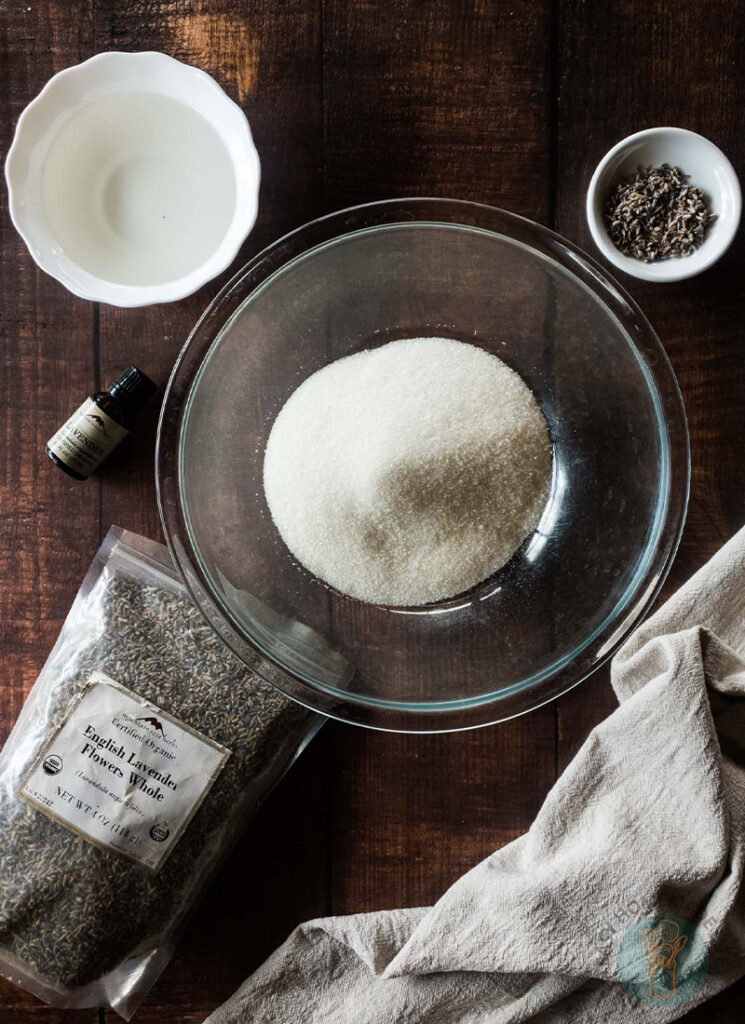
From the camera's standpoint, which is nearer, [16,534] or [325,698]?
[325,698]

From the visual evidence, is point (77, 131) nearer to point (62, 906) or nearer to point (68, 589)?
point (68, 589)

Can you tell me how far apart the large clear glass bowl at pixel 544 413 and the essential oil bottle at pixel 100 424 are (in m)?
0.07

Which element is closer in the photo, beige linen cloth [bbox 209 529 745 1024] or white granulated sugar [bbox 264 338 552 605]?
white granulated sugar [bbox 264 338 552 605]

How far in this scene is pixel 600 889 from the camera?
0.82 m

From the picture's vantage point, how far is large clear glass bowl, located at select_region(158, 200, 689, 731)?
790 millimetres

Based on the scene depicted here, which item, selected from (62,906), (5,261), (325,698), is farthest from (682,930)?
(5,261)

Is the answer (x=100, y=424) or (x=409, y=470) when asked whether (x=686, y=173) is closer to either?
(x=409, y=470)

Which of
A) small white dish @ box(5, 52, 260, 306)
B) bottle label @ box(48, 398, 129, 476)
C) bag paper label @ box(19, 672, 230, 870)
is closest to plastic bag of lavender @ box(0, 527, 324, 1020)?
bag paper label @ box(19, 672, 230, 870)

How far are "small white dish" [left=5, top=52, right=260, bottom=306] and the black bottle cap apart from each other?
2.8 inches

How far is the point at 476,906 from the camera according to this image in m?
0.85

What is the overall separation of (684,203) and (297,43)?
0.43 m
